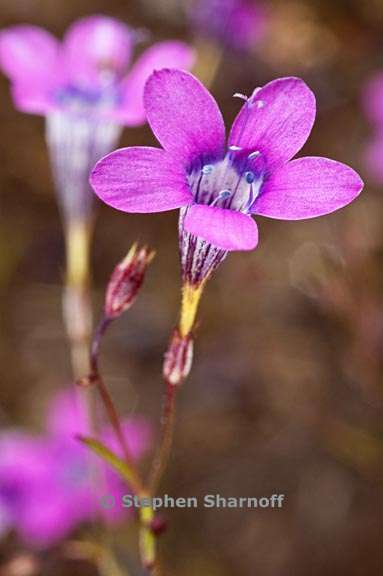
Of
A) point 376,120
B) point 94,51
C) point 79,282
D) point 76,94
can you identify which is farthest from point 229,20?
point 79,282

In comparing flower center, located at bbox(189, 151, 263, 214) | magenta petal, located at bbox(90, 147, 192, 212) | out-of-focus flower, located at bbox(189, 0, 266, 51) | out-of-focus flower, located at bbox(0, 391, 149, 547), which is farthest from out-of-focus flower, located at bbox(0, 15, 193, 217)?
out-of-focus flower, located at bbox(189, 0, 266, 51)

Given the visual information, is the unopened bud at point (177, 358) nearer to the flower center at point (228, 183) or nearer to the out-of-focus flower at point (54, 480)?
the flower center at point (228, 183)

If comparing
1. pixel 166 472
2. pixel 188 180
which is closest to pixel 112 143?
pixel 188 180

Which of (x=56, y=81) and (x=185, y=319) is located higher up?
→ (x=56, y=81)

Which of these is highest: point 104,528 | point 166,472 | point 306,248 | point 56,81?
point 56,81

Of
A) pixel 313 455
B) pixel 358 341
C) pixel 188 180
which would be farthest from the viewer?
pixel 313 455

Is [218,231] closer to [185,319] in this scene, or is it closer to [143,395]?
[185,319]

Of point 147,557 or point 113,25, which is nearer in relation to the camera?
point 147,557
